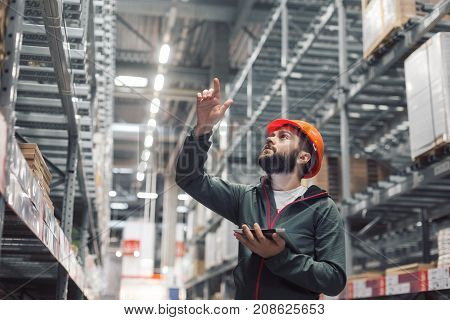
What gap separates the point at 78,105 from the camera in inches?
175

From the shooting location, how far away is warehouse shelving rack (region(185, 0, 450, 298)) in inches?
200

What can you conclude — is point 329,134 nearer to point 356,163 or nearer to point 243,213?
point 356,163

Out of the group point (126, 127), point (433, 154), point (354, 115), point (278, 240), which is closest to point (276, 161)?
point (278, 240)

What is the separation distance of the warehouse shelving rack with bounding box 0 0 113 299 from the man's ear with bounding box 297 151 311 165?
3.35ft

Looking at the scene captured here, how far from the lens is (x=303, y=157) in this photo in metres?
2.43

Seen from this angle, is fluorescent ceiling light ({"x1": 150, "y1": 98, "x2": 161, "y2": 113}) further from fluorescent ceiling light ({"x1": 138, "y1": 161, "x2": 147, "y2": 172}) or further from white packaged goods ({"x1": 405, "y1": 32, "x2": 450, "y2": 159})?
white packaged goods ({"x1": 405, "y1": 32, "x2": 450, "y2": 159})

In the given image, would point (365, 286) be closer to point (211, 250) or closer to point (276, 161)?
point (276, 161)

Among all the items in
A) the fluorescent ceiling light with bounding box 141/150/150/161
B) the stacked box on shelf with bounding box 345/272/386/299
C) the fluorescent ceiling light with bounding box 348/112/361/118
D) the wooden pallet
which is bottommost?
the stacked box on shelf with bounding box 345/272/386/299

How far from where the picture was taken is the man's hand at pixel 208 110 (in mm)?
2246

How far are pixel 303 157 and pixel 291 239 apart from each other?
0.40 m

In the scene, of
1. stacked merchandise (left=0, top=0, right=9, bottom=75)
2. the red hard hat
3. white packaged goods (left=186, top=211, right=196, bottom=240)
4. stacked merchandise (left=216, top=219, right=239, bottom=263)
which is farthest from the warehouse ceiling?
stacked merchandise (left=0, top=0, right=9, bottom=75)

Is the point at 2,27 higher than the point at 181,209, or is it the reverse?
the point at 181,209
